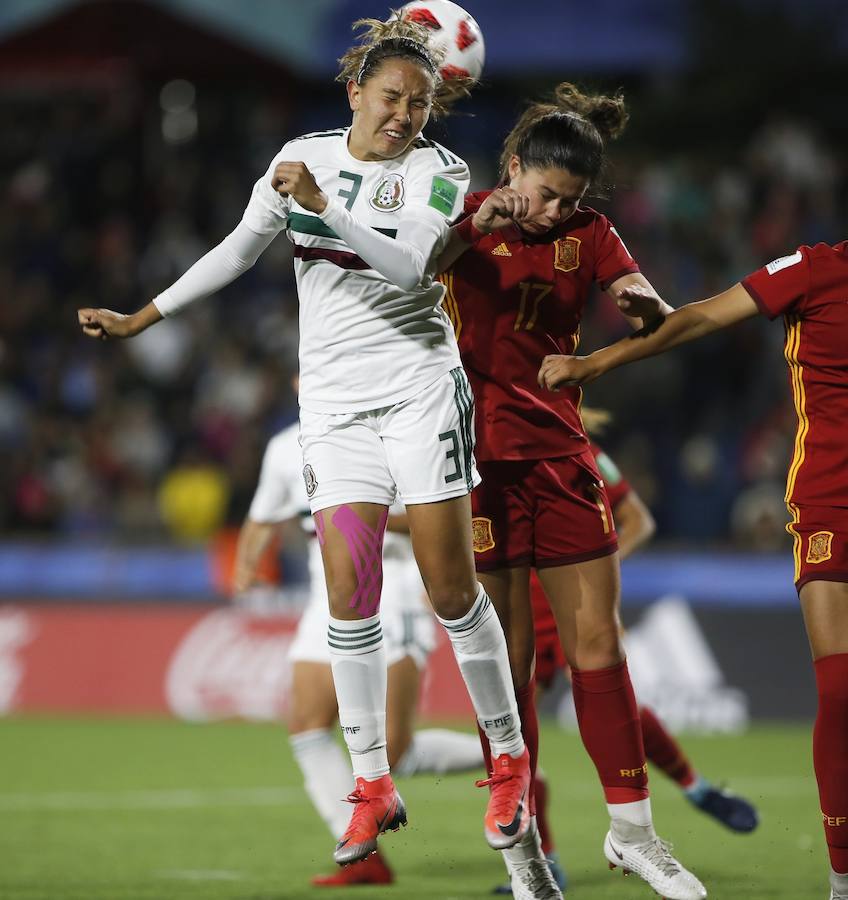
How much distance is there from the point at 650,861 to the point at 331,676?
1.97 meters

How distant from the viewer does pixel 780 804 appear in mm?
→ 8766

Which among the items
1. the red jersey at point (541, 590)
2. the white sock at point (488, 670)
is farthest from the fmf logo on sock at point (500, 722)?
the red jersey at point (541, 590)

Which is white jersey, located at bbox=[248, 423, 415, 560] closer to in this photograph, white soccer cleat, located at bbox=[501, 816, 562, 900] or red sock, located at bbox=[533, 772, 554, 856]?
red sock, located at bbox=[533, 772, 554, 856]

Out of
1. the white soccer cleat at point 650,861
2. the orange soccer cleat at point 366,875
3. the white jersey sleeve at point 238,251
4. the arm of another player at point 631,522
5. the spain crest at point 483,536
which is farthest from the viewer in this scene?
the arm of another player at point 631,522

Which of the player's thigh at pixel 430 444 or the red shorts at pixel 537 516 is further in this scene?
the red shorts at pixel 537 516

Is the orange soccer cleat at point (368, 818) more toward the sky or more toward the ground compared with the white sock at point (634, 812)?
more toward the sky

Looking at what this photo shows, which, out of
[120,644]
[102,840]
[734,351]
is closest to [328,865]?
[102,840]

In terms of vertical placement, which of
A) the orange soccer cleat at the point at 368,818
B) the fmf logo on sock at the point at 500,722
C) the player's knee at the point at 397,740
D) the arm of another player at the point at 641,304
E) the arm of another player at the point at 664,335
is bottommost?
the player's knee at the point at 397,740

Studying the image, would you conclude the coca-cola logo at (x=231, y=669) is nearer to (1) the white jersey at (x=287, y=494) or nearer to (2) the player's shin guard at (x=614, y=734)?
(1) the white jersey at (x=287, y=494)

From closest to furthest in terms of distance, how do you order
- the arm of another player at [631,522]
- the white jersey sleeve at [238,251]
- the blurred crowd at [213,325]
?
the white jersey sleeve at [238,251] → the arm of another player at [631,522] → the blurred crowd at [213,325]

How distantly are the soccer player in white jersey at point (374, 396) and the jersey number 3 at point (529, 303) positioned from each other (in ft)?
1.12

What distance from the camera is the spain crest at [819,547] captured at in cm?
523

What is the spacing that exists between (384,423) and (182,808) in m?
4.34

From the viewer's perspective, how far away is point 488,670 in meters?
5.41
